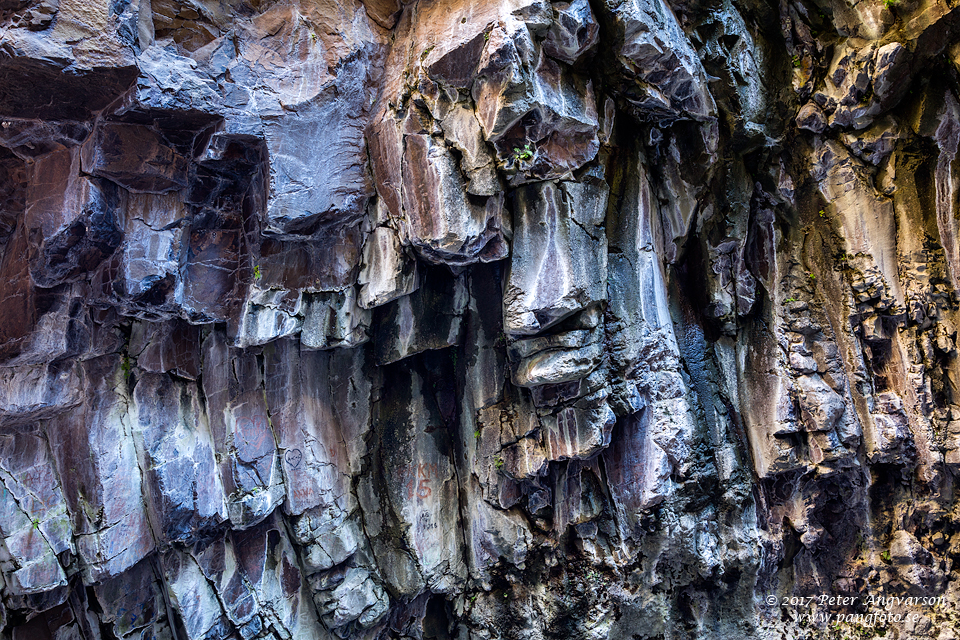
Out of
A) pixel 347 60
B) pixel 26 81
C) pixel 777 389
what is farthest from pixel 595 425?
pixel 26 81

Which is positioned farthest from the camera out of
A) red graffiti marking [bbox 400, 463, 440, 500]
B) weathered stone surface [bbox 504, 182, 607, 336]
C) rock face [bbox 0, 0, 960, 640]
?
red graffiti marking [bbox 400, 463, 440, 500]

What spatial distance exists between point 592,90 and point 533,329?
2559mm

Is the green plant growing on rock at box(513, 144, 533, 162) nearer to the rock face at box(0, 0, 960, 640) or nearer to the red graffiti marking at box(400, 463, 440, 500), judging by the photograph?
the rock face at box(0, 0, 960, 640)

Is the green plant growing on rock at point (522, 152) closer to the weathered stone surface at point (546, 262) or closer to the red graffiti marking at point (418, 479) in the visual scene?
the weathered stone surface at point (546, 262)

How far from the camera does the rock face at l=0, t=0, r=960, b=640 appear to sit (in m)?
4.98

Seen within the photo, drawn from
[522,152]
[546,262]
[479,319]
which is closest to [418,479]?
[479,319]

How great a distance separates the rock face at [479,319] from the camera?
16.3ft

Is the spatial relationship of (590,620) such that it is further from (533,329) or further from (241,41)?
(241,41)

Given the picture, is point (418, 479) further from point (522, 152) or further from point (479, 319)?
point (522, 152)

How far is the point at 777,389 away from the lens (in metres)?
6.43

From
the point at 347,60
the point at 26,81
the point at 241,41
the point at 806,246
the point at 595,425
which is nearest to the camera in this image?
the point at 26,81

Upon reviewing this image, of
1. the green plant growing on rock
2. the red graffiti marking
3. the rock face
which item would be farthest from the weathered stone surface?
the red graffiti marking

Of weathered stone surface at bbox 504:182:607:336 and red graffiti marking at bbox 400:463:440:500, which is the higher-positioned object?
weathered stone surface at bbox 504:182:607:336

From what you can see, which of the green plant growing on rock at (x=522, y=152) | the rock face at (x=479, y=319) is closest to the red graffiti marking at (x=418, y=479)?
the rock face at (x=479, y=319)
